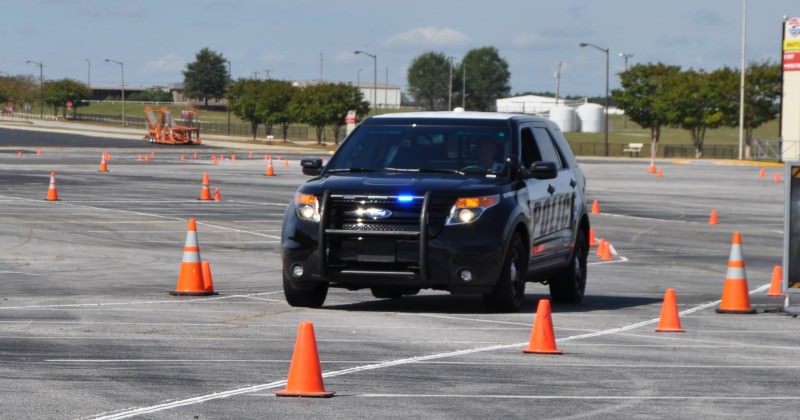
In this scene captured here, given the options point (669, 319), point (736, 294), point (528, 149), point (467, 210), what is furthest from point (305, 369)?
point (736, 294)

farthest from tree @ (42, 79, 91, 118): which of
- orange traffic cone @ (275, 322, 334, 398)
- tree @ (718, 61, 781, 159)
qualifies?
orange traffic cone @ (275, 322, 334, 398)

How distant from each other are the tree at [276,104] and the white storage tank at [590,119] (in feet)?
196

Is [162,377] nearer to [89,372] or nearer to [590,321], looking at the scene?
[89,372]

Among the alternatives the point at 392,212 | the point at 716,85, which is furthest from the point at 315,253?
the point at 716,85

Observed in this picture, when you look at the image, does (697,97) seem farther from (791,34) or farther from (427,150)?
(427,150)

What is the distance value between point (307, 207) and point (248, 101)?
400 ft

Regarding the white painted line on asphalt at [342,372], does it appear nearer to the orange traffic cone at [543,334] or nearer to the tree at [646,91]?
the orange traffic cone at [543,334]

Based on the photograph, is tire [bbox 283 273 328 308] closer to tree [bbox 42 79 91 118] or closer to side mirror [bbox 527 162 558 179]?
side mirror [bbox 527 162 558 179]

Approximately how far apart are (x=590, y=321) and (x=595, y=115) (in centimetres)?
17469

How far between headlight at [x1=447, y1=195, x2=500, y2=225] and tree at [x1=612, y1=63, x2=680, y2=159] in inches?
3813

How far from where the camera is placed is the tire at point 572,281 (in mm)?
15844

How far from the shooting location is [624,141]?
516 ft

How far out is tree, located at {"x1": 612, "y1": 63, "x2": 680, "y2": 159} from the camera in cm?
10962

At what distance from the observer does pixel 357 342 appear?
11.5m
